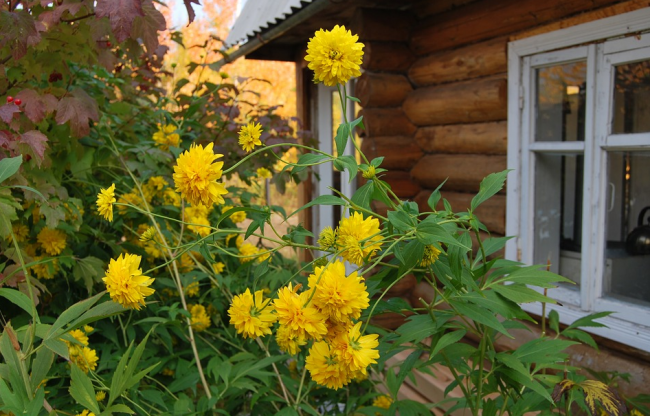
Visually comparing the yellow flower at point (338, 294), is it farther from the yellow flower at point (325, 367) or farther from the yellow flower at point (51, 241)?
the yellow flower at point (51, 241)

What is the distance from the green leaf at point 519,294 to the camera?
1148mm

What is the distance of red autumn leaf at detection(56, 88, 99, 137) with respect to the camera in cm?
175

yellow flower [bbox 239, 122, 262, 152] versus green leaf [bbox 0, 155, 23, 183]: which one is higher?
yellow flower [bbox 239, 122, 262, 152]

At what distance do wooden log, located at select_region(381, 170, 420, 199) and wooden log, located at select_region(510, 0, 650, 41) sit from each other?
1.24 m

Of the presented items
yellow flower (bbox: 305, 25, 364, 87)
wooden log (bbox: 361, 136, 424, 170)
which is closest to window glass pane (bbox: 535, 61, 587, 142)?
wooden log (bbox: 361, 136, 424, 170)

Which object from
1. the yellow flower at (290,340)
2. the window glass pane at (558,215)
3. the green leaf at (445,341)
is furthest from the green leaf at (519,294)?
the window glass pane at (558,215)

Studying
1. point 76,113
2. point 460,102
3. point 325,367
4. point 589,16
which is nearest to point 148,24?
point 76,113

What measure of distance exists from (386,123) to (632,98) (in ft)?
5.39

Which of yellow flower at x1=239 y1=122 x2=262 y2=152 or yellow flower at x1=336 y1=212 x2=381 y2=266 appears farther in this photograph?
yellow flower at x1=239 y1=122 x2=262 y2=152

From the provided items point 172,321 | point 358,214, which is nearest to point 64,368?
point 172,321

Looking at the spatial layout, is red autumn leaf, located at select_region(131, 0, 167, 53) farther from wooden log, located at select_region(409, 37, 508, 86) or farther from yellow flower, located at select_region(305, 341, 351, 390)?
wooden log, located at select_region(409, 37, 508, 86)

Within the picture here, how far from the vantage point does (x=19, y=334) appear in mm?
1252

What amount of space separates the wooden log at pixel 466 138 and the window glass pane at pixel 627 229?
2.04 feet

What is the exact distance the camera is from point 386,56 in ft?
12.6
